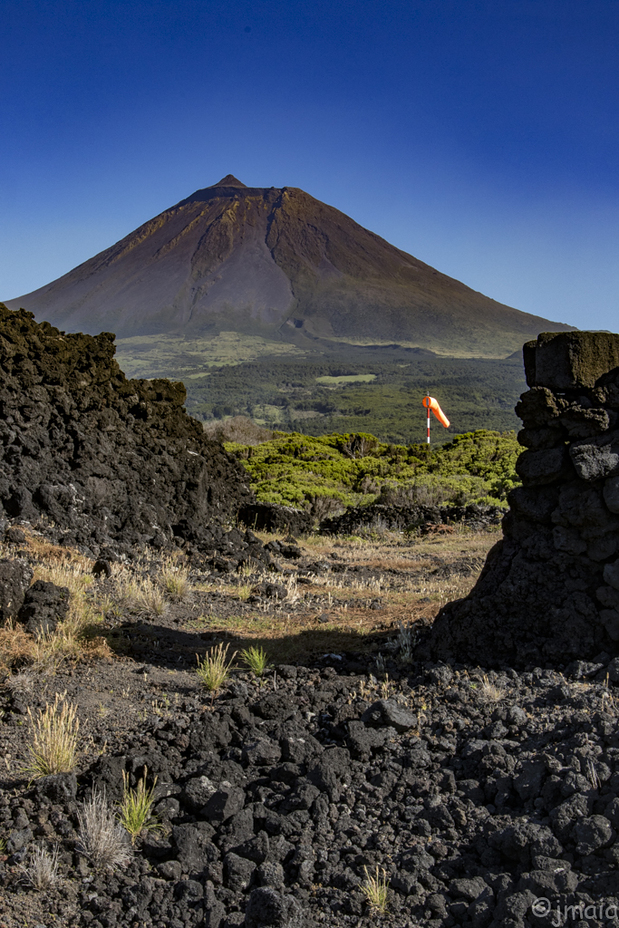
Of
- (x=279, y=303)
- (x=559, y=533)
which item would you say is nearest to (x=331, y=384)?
(x=279, y=303)

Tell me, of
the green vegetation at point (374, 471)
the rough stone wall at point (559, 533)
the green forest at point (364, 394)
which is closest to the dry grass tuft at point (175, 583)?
the rough stone wall at point (559, 533)

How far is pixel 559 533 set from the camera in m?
4.55

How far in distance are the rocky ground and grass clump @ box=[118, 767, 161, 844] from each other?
0.11 ft

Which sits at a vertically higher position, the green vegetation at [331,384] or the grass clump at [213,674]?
the green vegetation at [331,384]

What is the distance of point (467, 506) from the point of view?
15.6m

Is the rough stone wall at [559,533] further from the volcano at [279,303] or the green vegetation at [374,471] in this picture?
the volcano at [279,303]

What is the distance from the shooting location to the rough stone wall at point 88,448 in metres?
8.97

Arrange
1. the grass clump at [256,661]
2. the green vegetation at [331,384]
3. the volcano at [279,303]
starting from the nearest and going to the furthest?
1. the grass clump at [256,661]
2. the green vegetation at [331,384]
3. the volcano at [279,303]

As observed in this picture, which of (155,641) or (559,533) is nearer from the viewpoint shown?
(559,533)

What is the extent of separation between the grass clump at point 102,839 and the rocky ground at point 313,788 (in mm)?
11

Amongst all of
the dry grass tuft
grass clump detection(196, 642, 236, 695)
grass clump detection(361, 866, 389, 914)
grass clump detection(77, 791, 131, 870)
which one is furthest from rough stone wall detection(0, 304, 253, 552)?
grass clump detection(361, 866, 389, 914)

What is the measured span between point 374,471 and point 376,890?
2018 centimetres

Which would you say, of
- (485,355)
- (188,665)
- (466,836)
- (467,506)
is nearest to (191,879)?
(466,836)

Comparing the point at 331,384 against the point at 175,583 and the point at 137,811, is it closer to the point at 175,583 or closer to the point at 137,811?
the point at 175,583
